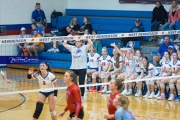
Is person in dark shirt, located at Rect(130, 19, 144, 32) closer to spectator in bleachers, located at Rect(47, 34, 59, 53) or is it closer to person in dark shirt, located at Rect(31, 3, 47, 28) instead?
spectator in bleachers, located at Rect(47, 34, 59, 53)

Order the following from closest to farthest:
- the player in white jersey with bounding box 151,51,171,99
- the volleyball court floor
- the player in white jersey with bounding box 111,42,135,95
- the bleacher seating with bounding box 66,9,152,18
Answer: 1. the volleyball court floor
2. the player in white jersey with bounding box 151,51,171,99
3. the player in white jersey with bounding box 111,42,135,95
4. the bleacher seating with bounding box 66,9,152,18

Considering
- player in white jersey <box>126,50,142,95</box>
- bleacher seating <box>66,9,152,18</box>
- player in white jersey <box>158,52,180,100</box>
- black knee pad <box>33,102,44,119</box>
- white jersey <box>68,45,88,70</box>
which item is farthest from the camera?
bleacher seating <box>66,9,152,18</box>

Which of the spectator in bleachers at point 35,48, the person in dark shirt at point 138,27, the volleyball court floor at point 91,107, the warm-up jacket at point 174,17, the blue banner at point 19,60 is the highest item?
the warm-up jacket at point 174,17

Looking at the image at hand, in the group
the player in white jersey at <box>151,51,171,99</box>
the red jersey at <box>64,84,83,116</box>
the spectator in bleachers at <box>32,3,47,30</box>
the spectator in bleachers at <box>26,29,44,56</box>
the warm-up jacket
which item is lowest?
the red jersey at <box>64,84,83,116</box>

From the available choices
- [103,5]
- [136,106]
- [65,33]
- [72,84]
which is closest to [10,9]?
[65,33]

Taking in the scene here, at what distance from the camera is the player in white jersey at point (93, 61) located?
17875 mm

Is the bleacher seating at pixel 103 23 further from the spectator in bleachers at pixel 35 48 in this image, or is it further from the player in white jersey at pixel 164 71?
the player in white jersey at pixel 164 71

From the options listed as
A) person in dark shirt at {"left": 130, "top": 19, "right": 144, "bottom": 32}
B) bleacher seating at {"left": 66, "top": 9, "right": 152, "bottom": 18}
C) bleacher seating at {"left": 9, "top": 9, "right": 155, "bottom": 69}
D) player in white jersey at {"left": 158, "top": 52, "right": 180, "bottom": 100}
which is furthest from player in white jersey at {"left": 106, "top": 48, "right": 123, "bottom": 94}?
bleacher seating at {"left": 66, "top": 9, "right": 152, "bottom": 18}

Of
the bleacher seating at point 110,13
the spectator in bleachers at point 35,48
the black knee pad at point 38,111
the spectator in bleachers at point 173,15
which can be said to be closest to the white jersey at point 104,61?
the spectator in bleachers at point 173,15

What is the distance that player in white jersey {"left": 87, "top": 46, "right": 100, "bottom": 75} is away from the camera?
17.9 m

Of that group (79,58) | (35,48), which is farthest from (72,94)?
(35,48)

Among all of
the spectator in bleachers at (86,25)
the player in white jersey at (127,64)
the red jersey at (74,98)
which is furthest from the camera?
the spectator in bleachers at (86,25)

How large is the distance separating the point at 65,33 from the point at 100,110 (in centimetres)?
877

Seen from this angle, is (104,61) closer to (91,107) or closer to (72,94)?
(91,107)
